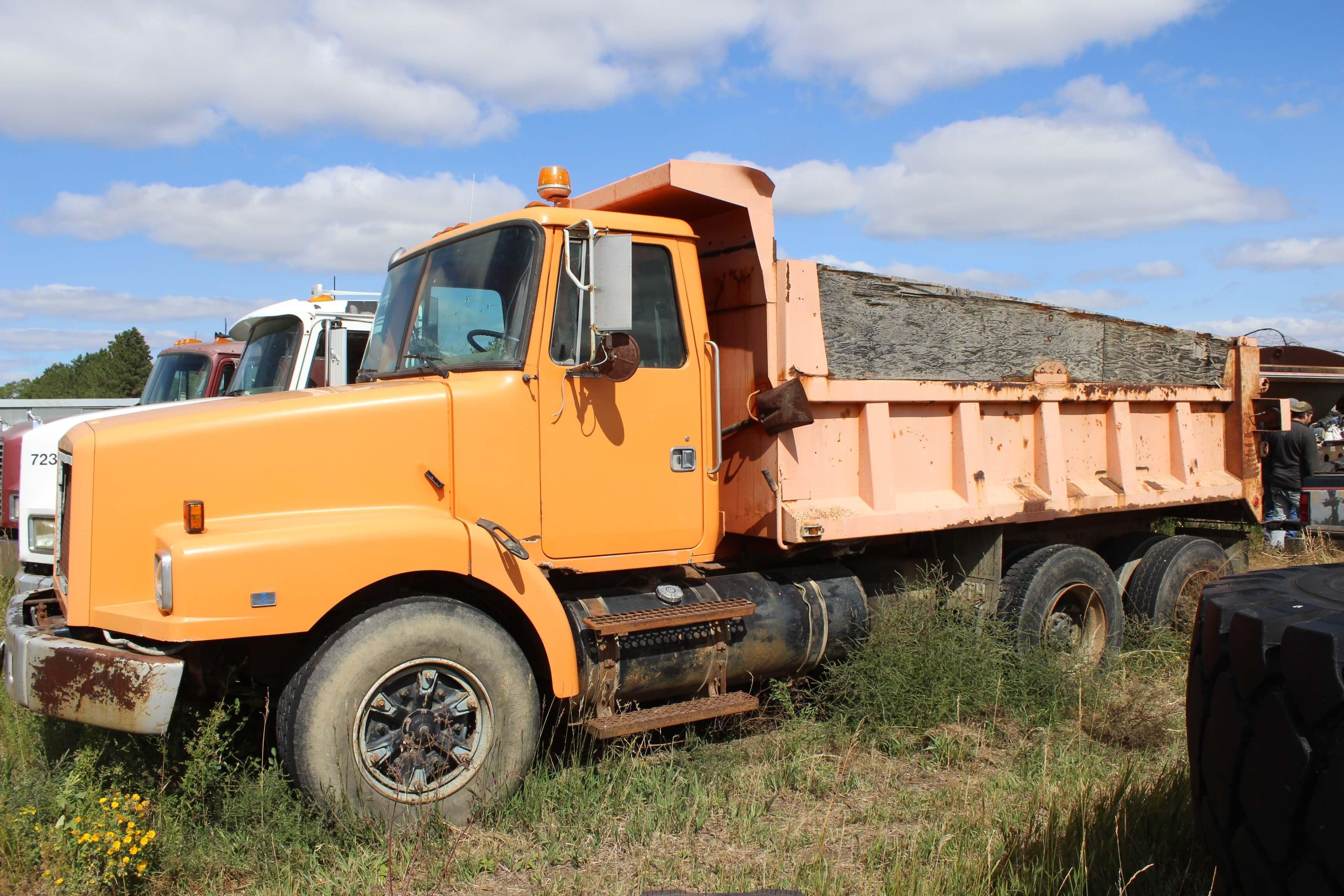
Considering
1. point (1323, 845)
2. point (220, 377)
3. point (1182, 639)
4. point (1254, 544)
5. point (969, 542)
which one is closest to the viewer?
point (1323, 845)

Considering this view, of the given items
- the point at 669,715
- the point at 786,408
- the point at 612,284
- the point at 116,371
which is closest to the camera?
the point at 612,284

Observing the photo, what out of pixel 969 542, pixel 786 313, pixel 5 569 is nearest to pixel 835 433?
pixel 786 313

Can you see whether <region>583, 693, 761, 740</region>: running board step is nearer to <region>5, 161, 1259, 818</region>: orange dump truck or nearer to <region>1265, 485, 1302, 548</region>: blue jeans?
<region>5, 161, 1259, 818</region>: orange dump truck

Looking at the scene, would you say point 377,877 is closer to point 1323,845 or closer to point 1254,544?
point 1323,845

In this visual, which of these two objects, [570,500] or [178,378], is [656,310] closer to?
[570,500]

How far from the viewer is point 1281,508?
10.6m

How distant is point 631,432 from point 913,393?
70.9 inches

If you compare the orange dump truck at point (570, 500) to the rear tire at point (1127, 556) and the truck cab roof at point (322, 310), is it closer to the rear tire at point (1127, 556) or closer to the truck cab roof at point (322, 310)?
the rear tire at point (1127, 556)

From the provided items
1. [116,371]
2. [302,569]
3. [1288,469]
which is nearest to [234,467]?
[302,569]

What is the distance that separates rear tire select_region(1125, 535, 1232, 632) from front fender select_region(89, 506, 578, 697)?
478cm

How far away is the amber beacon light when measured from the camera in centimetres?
516

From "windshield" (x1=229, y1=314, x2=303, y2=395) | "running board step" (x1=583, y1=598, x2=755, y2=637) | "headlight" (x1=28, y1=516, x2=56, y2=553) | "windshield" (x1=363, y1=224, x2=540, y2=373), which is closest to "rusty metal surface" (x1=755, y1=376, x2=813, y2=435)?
"running board step" (x1=583, y1=598, x2=755, y2=637)

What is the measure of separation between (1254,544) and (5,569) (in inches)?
462

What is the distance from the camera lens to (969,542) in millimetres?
6270
